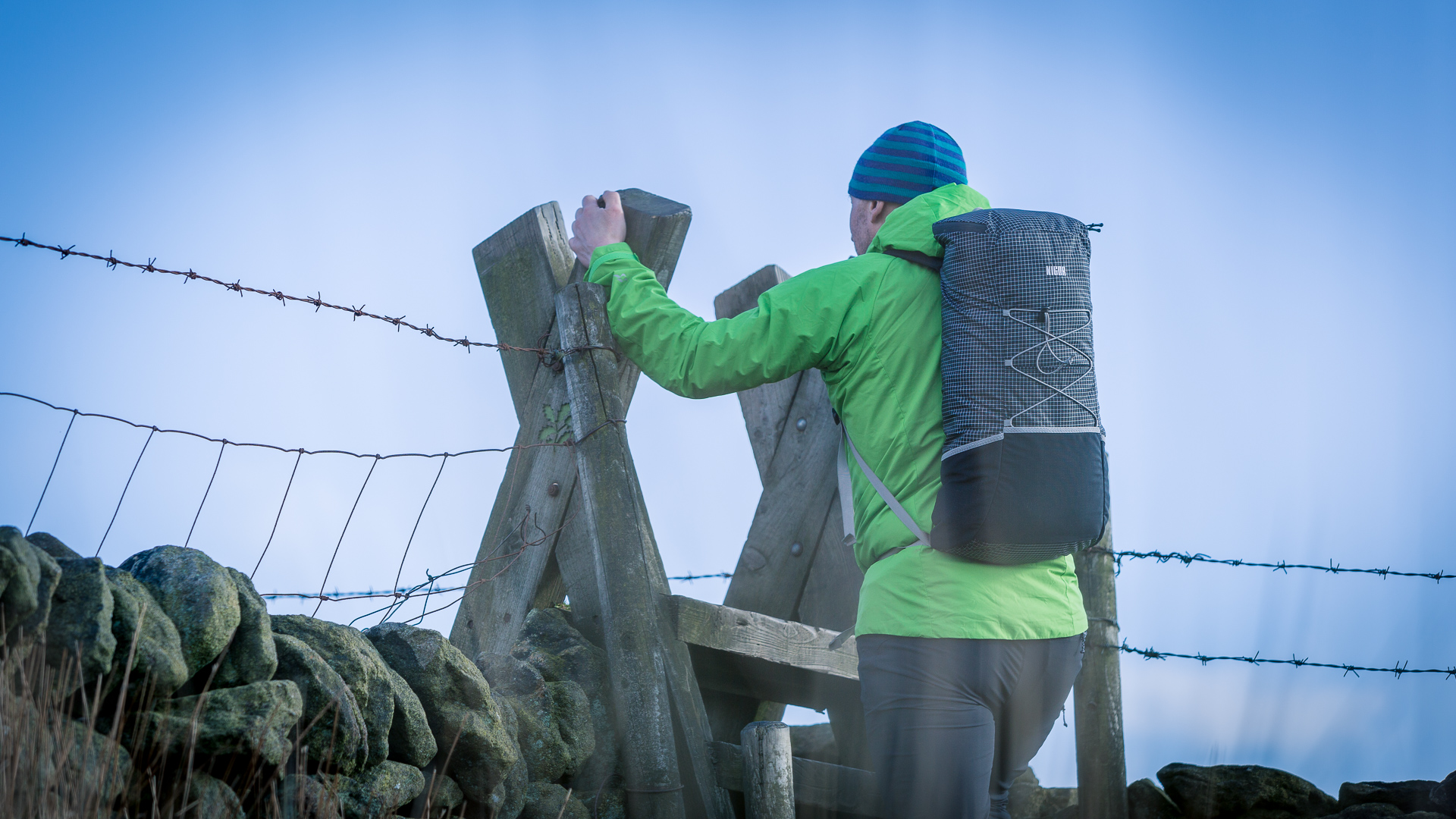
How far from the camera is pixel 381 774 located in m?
2.42

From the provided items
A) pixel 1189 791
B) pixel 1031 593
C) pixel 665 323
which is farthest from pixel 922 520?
pixel 1189 791

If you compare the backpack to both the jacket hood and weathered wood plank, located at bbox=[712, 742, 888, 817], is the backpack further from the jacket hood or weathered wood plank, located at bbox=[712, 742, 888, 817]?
weathered wood plank, located at bbox=[712, 742, 888, 817]

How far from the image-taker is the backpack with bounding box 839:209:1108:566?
2.29 metres

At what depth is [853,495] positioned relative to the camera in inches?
106

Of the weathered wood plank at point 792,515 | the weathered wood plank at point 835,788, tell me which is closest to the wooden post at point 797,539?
the weathered wood plank at point 792,515

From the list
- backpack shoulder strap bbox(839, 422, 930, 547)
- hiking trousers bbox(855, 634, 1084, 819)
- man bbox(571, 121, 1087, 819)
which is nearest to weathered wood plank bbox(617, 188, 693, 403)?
man bbox(571, 121, 1087, 819)

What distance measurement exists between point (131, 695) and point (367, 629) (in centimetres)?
87

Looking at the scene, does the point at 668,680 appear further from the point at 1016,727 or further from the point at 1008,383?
the point at 1008,383

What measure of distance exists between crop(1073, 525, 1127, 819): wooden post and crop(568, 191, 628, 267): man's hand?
232cm

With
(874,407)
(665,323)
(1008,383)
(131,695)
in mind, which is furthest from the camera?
(665,323)

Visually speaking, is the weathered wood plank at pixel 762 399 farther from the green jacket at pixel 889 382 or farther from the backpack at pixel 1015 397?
the backpack at pixel 1015 397

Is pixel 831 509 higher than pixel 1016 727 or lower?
higher

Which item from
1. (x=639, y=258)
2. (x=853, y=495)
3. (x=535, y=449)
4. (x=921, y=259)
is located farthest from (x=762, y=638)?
(x=921, y=259)

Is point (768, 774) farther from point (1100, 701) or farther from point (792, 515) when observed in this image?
point (1100, 701)
